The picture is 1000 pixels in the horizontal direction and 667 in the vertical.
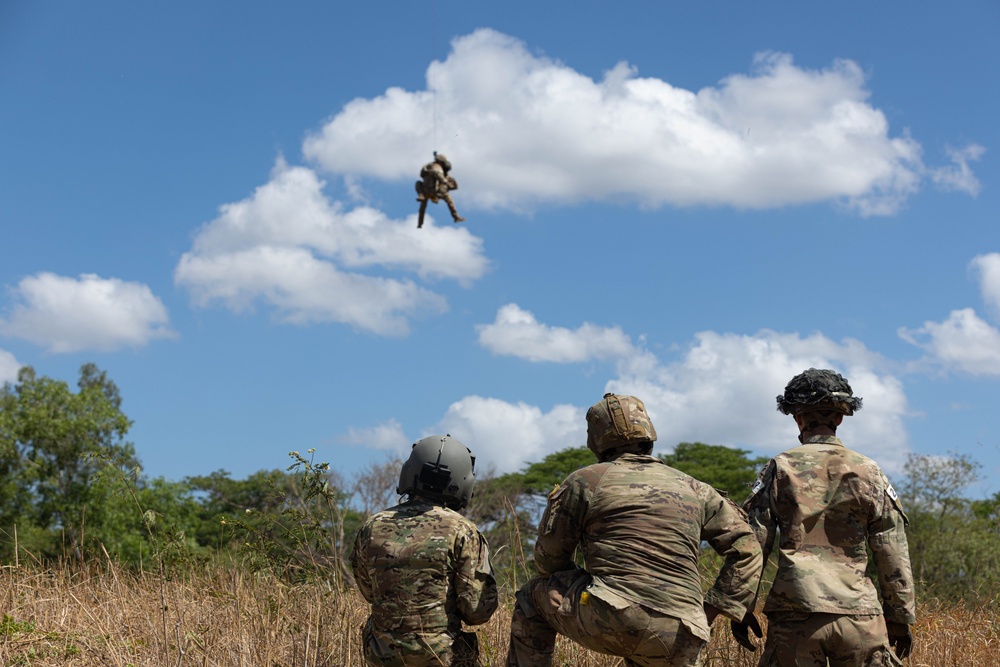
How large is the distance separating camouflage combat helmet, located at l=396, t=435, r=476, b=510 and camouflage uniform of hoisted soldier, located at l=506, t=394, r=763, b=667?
A: 722mm

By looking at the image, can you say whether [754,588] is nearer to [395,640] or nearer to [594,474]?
[594,474]

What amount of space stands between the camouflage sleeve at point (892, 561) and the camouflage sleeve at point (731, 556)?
2.38ft

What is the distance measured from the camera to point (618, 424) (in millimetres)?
5074

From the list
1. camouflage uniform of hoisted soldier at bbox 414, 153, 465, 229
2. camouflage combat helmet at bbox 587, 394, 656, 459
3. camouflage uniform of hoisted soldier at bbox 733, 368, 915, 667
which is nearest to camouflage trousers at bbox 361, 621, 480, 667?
camouflage combat helmet at bbox 587, 394, 656, 459

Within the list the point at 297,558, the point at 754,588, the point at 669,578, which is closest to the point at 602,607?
the point at 669,578

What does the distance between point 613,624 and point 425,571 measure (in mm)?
1176

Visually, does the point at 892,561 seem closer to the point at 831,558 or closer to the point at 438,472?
the point at 831,558

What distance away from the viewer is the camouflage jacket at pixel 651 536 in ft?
15.5

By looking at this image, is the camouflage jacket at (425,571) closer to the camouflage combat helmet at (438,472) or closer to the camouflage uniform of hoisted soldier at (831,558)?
the camouflage combat helmet at (438,472)

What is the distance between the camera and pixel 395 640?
543cm

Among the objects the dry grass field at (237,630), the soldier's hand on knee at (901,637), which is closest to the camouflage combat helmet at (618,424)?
the soldier's hand on knee at (901,637)

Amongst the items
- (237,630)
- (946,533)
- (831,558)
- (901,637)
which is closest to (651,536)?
(831,558)

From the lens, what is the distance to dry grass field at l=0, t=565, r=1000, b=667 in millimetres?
6414

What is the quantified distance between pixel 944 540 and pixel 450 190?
23055mm
